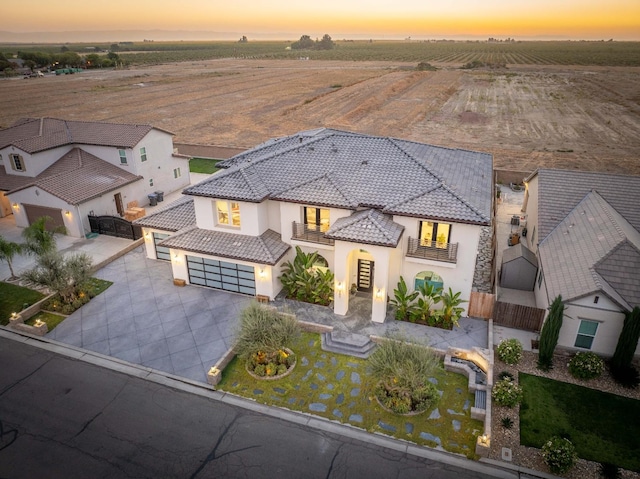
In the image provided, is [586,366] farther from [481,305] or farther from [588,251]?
[588,251]

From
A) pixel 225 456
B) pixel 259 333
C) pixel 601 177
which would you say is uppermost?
pixel 601 177

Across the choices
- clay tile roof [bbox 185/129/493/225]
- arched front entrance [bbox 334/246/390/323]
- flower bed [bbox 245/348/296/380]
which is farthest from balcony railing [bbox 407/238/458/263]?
flower bed [bbox 245/348/296/380]

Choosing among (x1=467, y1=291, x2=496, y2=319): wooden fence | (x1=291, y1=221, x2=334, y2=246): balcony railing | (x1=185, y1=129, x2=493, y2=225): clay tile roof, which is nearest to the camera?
(x1=185, y1=129, x2=493, y2=225): clay tile roof

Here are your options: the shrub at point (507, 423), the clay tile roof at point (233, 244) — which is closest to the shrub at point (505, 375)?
the shrub at point (507, 423)

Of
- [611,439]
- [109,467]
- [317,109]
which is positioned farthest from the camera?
[317,109]

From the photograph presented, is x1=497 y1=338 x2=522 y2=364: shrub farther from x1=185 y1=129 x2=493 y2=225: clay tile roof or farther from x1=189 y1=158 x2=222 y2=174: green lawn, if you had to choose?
x1=189 y1=158 x2=222 y2=174: green lawn

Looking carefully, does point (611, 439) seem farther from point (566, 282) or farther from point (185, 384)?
point (185, 384)

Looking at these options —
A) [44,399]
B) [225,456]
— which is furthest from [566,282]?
[44,399]
